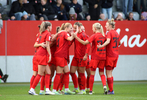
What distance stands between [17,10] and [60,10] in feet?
6.42

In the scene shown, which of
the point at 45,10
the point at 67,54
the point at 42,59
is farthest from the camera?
the point at 45,10

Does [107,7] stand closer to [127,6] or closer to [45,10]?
[127,6]

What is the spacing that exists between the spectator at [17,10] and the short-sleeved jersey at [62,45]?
16.5 ft

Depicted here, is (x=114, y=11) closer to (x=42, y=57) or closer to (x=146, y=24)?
(x=146, y=24)

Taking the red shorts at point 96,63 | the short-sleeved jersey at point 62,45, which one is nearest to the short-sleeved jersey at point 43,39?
the short-sleeved jersey at point 62,45

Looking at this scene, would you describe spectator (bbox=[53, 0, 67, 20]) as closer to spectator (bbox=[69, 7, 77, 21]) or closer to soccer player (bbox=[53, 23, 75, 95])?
spectator (bbox=[69, 7, 77, 21])

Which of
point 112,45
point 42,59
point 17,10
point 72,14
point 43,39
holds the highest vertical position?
point 17,10

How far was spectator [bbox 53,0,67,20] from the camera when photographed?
543 inches

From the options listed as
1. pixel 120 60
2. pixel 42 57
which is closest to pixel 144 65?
pixel 120 60

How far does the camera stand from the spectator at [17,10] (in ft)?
43.3

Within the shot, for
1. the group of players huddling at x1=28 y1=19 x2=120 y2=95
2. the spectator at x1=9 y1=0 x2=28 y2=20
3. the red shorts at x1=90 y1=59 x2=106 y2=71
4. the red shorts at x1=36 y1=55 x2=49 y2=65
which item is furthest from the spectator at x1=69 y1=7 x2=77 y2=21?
the red shorts at x1=36 y1=55 x2=49 y2=65

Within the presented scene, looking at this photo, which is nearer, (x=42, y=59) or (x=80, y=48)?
(x=42, y=59)

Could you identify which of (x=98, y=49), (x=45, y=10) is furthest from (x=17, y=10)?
A: (x=98, y=49)

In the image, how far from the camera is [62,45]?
8.40m
